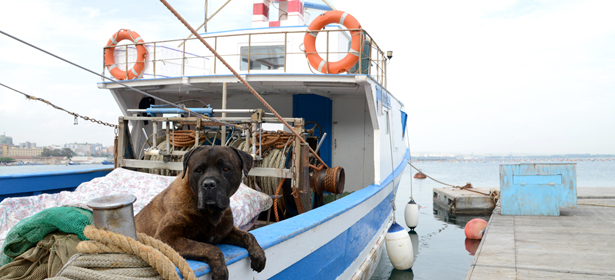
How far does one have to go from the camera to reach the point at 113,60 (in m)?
6.80

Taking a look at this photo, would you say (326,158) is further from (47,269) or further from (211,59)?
(47,269)

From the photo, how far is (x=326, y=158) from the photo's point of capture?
7922 mm

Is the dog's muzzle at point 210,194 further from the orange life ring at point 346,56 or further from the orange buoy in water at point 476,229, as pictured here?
the orange buoy in water at point 476,229

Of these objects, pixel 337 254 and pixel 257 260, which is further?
pixel 337 254

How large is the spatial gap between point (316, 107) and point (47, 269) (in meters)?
6.24

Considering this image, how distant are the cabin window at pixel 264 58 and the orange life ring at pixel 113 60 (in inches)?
70.0

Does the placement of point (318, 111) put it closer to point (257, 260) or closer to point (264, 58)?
point (264, 58)

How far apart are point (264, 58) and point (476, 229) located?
636cm

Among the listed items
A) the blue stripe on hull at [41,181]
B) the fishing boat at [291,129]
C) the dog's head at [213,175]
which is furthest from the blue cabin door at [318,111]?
the dog's head at [213,175]

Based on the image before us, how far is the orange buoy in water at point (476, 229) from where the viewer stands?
30.5 feet

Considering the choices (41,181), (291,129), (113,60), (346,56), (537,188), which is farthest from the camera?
(537,188)

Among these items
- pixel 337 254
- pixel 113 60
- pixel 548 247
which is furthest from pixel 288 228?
pixel 113 60

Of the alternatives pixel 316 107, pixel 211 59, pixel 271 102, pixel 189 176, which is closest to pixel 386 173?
pixel 316 107

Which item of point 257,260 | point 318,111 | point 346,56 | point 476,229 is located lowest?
point 476,229
